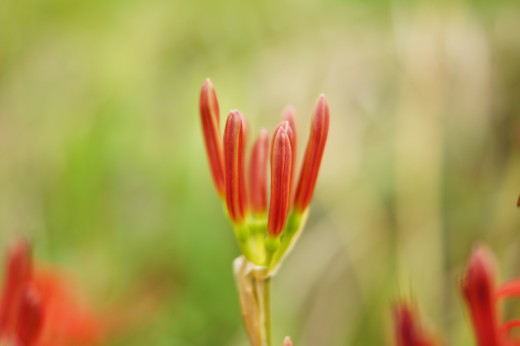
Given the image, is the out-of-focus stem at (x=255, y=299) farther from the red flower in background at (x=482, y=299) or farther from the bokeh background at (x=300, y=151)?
the bokeh background at (x=300, y=151)

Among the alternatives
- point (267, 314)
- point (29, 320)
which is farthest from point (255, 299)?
point (29, 320)

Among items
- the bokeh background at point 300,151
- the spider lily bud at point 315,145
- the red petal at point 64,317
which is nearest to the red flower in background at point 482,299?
the spider lily bud at point 315,145

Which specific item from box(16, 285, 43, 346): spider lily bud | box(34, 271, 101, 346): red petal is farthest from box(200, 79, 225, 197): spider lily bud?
box(34, 271, 101, 346): red petal

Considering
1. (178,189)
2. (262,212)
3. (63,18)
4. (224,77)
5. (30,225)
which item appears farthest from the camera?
(63,18)

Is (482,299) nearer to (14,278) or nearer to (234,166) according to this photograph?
(234,166)

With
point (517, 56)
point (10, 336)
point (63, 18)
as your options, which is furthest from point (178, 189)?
point (10, 336)

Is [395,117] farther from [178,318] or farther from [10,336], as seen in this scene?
[10,336]

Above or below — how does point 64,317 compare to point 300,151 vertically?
below
